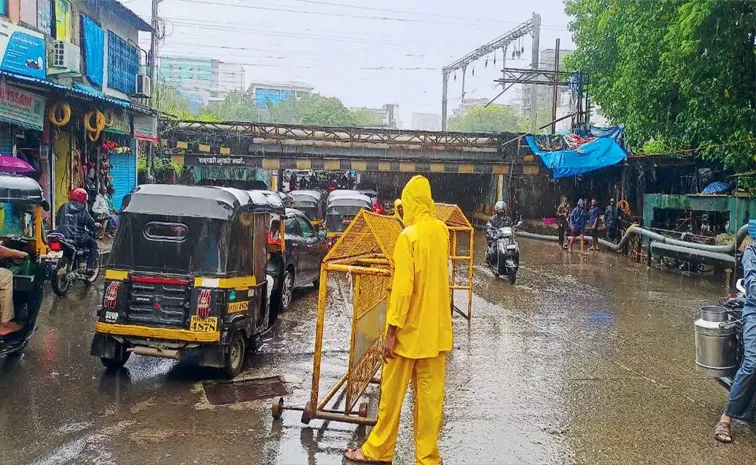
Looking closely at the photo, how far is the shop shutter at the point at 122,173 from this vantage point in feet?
69.8

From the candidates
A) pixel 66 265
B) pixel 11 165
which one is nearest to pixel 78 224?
pixel 66 265

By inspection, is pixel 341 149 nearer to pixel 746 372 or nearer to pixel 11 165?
pixel 11 165

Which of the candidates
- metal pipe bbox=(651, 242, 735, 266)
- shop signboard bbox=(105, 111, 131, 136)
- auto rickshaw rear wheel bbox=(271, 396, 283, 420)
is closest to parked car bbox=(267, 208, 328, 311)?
auto rickshaw rear wheel bbox=(271, 396, 283, 420)

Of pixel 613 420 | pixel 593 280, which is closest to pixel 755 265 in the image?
pixel 613 420

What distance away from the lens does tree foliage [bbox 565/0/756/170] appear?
12.7 m

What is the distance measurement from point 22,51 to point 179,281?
10.3m

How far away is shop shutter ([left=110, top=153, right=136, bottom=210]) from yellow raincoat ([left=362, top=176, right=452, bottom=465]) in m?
18.4

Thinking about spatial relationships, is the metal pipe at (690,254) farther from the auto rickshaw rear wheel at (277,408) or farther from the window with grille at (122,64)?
the window with grille at (122,64)

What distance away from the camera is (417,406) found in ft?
14.6

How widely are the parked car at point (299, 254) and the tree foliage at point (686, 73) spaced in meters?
8.20

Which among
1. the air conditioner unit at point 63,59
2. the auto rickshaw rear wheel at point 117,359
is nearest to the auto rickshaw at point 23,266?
the auto rickshaw rear wheel at point 117,359

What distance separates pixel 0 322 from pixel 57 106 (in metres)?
10.9

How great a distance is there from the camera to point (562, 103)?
248 feet

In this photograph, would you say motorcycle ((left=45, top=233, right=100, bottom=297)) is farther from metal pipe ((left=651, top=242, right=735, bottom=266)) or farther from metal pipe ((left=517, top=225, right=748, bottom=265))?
metal pipe ((left=651, top=242, right=735, bottom=266))
